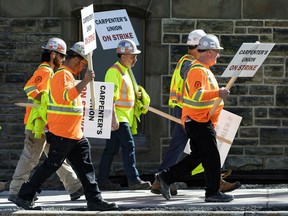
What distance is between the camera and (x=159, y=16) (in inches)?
654

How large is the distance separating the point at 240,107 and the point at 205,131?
4.54 meters

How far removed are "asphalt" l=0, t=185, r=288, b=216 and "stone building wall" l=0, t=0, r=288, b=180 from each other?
2838mm

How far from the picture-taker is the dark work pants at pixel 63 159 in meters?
11.8

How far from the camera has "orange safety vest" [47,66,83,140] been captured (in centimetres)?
1168

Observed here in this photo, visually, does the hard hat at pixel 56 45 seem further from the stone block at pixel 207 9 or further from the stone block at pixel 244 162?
the stone block at pixel 244 162

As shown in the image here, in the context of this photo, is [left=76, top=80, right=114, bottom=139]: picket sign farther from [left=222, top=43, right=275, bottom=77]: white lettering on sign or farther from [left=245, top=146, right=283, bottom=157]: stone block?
[left=245, top=146, right=283, bottom=157]: stone block

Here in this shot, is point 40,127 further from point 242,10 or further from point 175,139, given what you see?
point 242,10

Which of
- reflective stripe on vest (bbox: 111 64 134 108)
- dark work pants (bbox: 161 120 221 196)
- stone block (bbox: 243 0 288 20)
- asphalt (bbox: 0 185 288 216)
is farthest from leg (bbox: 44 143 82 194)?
stone block (bbox: 243 0 288 20)

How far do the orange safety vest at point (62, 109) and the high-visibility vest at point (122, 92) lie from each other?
1994mm

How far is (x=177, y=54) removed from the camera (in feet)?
54.4

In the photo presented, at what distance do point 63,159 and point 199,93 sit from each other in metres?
1.54

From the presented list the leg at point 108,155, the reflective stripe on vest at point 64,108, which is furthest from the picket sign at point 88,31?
the leg at point 108,155

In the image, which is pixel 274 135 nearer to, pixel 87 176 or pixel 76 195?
pixel 76 195

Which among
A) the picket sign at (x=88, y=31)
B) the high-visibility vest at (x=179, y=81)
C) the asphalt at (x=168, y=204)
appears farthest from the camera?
the high-visibility vest at (x=179, y=81)
